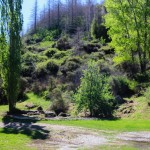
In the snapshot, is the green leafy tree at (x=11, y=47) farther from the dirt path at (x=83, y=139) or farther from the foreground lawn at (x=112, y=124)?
the dirt path at (x=83, y=139)

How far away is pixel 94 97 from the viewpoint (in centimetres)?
3133

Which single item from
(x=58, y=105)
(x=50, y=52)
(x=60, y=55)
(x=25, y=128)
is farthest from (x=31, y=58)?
(x=25, y=128)

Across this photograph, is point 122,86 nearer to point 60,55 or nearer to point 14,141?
point 14,141

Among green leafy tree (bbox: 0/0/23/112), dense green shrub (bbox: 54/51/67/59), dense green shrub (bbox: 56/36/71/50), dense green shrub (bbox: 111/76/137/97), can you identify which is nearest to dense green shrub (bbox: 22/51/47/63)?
dense green shrub (bbox: 54/51/67/59)

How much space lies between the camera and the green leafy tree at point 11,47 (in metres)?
32.3

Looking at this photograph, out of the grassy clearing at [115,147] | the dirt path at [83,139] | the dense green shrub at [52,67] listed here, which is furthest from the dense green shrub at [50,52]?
the grassy clearing at [115,147]

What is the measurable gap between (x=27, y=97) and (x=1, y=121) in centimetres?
1913

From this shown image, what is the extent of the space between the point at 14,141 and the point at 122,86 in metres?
22.3

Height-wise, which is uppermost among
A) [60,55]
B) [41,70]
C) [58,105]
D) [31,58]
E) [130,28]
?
[130,28]

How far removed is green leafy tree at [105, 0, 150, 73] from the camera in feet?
138

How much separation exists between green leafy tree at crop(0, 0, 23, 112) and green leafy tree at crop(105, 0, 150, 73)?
→ 1458cm

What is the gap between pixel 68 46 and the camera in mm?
70312

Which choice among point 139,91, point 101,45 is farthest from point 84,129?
point 101,45

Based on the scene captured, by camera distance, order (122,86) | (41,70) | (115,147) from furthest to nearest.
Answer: (41,70), (122,86), (115,147)
